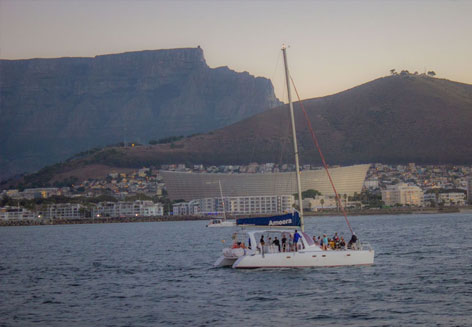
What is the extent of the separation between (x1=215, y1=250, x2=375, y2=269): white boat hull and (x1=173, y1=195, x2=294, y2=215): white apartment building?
14990 centimetres

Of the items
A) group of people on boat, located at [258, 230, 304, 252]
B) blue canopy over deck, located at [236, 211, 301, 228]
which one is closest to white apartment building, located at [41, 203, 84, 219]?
blue canopy over deck, located at [236, 211, 301, 228]

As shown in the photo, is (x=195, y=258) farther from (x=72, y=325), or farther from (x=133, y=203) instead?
(x=133, y=203)

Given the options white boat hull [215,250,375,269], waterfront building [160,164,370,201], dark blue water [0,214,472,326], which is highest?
waterfront building [160,164,370,201]

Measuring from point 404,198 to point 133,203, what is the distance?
6368cm

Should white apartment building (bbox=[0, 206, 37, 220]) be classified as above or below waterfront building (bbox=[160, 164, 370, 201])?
below

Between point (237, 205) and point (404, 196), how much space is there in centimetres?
4006

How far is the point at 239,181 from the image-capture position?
7712 inches

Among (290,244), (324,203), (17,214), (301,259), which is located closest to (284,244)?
(290,244)

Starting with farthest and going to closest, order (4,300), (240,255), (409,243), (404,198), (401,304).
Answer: (404,198)
(409,243)
(240,255)
(4,300)
(401,304)

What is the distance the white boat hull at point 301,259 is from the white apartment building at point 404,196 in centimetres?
15056

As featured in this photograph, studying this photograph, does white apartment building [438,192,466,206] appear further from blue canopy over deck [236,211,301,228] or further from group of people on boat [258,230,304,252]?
group of people on boat [258,230,304,252]

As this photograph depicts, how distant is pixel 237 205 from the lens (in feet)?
623

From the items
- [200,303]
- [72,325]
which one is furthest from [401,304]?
[72,325]

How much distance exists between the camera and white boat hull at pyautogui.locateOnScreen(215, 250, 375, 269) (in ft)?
105
